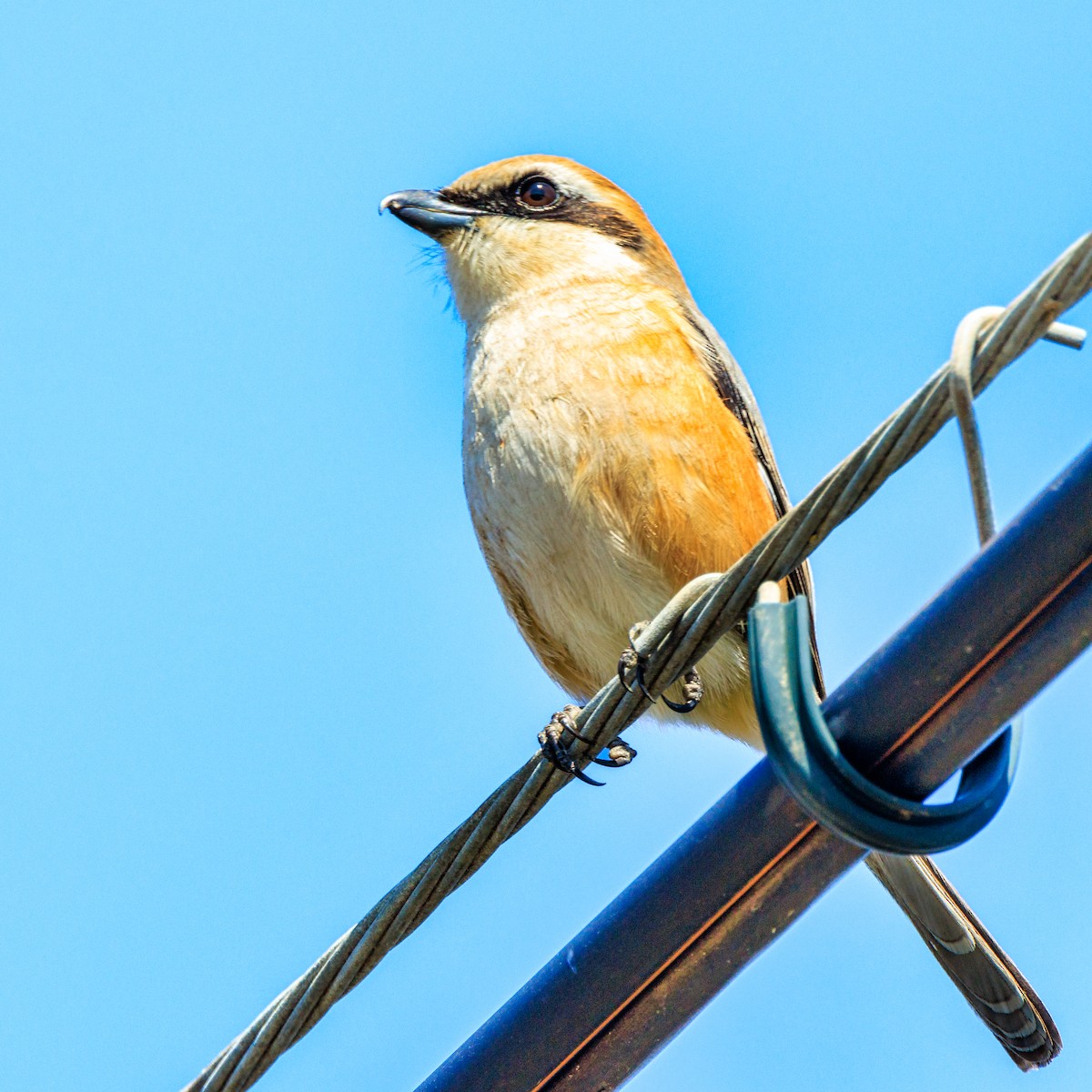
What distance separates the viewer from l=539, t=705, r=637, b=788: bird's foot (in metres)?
3.37

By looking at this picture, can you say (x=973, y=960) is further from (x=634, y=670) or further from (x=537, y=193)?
(x=537, y=193)

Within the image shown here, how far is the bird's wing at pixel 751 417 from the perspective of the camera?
4.68m

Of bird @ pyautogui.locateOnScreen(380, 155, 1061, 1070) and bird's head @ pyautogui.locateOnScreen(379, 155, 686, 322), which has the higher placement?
bird's head @ pyautogui.locateOnScreen(379, 155, 686, 322)

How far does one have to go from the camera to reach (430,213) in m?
5.45

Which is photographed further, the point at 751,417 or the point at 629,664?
the point at 751,417

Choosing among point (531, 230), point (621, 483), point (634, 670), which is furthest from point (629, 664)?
point (531, 230)

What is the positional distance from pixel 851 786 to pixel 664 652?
0.77 meters

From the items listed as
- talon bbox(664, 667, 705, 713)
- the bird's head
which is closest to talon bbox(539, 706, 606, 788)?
talon bbox(664, 667, 705, 713)

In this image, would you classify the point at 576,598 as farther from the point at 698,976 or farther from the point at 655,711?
the point at 698,976

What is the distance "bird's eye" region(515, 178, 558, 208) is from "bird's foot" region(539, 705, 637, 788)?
227cm

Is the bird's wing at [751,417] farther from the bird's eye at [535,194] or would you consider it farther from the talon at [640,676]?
the talon at [640,676]

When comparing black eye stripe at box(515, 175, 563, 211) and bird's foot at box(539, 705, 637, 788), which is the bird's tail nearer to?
bird's foot at box(539, 705, 637, 788)

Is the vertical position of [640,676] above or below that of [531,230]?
below

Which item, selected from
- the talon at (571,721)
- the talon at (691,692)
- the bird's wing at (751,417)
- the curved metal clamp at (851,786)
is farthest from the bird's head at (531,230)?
the curved metal clamp at (851,786)
